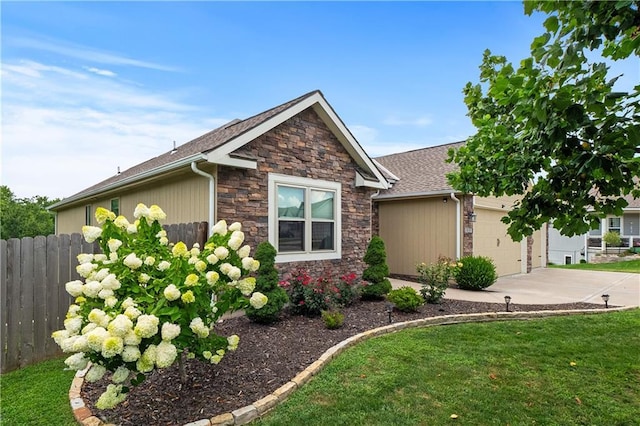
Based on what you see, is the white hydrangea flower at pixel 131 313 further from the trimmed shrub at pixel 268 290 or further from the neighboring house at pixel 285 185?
the neighboring house at pixel 285 185

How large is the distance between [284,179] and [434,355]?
4576 millimetres

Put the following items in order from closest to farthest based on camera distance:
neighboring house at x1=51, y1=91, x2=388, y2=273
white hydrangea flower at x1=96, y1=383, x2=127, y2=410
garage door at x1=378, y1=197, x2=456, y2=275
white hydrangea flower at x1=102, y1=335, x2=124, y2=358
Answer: white hydrangea flower at x1=102, y1=335, x2=124, y2=358 < white hydrangea flower at x1=96, y1=383, x2=127, y2=410 < neighboring house at x1=51, y1=91, x2=388, y2=273 < garage door at x1=378, y1=197, x2=456, y2=275

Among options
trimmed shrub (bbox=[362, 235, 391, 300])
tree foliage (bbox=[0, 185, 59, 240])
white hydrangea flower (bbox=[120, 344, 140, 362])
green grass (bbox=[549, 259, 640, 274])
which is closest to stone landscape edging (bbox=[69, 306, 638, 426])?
white hydrangea flower (bbox=[120, 344, 140, 362])

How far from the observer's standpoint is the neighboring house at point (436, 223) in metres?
11.1

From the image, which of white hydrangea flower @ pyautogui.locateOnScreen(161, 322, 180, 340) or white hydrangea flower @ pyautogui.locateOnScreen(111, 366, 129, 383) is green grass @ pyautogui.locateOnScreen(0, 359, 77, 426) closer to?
white hydrangea flower @ pyautogui.locateOnScreen(111, 366, 129, 383)

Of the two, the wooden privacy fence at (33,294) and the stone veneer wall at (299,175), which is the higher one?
the stone veneer wall at (299,175)

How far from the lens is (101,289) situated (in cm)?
280

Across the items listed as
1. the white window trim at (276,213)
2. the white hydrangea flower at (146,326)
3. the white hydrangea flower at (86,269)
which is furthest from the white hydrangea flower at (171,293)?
the white window trim at (276,213)

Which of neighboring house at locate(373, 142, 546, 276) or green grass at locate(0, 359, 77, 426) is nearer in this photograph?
green grass at locate(0, 359, 77, 426)

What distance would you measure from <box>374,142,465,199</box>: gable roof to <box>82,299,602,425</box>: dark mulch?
20.3ft

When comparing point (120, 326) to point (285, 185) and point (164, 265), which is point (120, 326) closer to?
point (164, 265)

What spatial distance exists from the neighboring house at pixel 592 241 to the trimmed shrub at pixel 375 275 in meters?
20.7

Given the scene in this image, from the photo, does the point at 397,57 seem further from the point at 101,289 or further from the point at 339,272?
the point at 101,289

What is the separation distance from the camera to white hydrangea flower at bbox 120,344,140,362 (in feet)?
8.37
